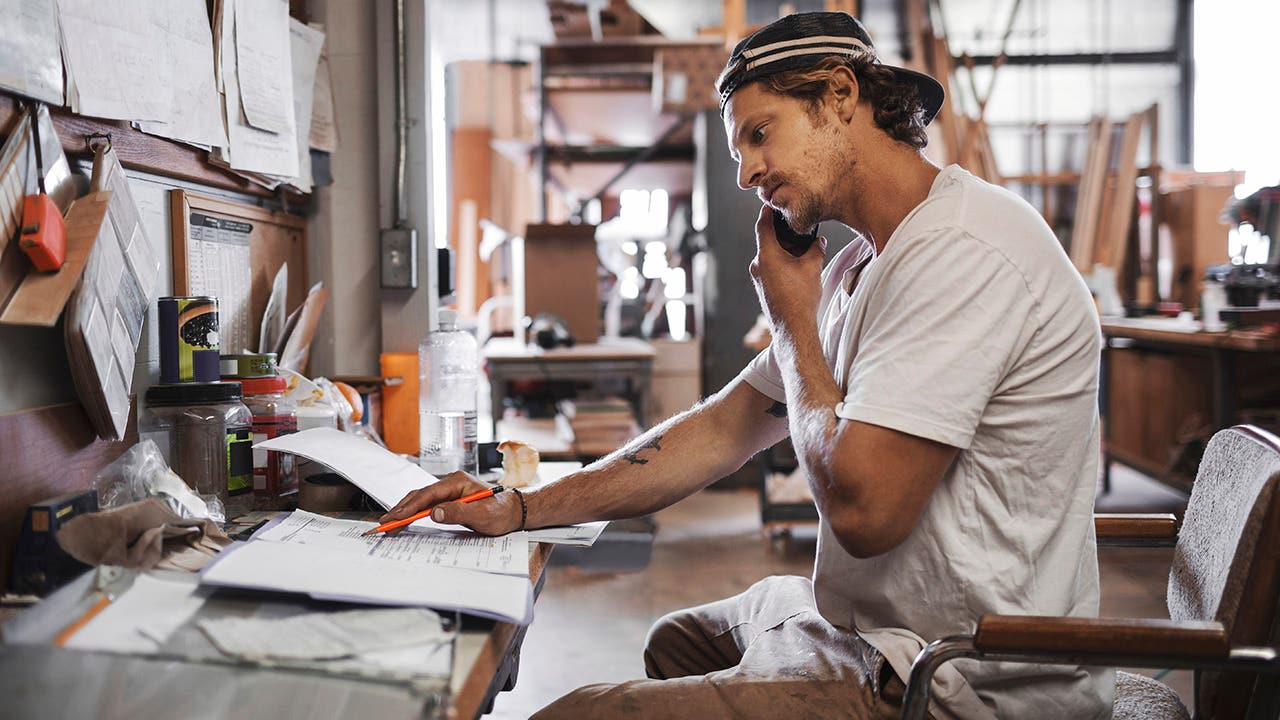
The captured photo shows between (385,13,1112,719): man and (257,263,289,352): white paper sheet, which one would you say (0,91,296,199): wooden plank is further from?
(385,13,1112,719): man

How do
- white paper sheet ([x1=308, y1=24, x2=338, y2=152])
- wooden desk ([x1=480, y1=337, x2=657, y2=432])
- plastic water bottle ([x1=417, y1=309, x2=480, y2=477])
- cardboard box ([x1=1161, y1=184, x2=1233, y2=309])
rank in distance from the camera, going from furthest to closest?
cardboard box ([x1=1161, y1=184, x2=1233, y2=309]) → wooden desk ([x1=480, y1=337, x2=657, y2=432]) → white paper sheet ([x1=308, y1=24, x2=338, y2=152]) → plastic water bottle ([x1=417, y1=309, x2=480, y2=477])

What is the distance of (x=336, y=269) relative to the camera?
2.01 m

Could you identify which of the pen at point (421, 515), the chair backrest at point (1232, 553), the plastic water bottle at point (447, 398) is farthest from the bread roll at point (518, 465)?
the chair backrest at point (1232, 553)

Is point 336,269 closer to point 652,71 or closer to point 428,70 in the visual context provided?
point 428,70

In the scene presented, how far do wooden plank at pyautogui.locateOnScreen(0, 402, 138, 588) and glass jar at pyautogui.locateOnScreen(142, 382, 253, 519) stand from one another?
11cm

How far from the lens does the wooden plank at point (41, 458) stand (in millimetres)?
1007

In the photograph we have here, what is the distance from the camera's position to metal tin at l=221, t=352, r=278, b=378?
143 cm

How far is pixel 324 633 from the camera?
74cm

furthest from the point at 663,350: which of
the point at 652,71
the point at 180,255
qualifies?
the point at 180,255

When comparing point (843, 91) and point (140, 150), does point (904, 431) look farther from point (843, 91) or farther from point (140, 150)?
point (140, 150)

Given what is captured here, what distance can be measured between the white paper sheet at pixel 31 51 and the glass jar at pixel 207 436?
0.41 metres

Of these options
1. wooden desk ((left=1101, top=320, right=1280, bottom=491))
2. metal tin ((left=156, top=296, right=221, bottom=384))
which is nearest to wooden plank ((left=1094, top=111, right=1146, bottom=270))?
wooden desk ((left=1101, top=320, right=1280, bottom=491))

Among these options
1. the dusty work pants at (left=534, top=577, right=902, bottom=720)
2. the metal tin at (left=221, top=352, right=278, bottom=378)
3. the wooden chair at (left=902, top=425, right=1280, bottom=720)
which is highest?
the metal tin at (left=221, top=352, right=278, bottom=378)

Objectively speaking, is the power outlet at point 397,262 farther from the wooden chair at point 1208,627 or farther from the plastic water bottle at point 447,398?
the wooden chair at point 1208,627
